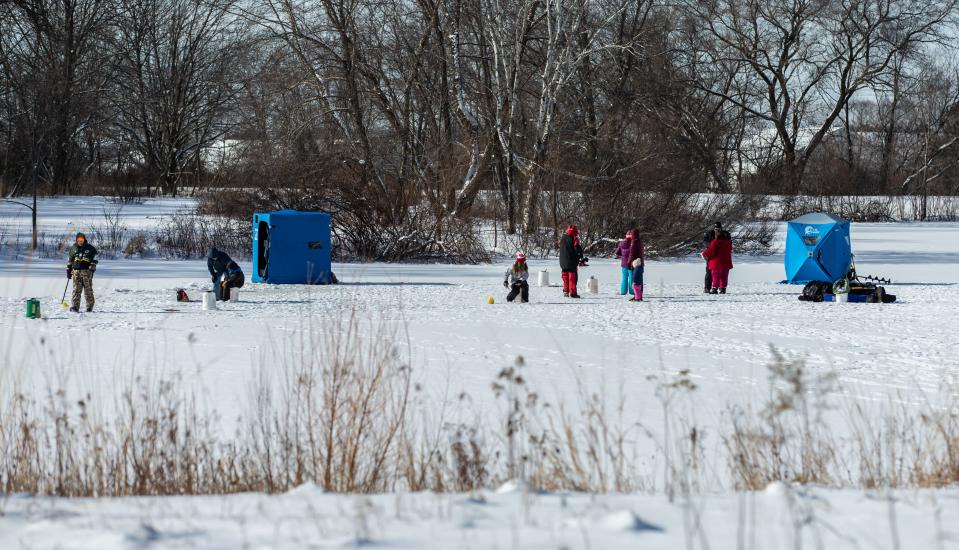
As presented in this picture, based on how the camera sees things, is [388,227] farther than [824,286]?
Yes

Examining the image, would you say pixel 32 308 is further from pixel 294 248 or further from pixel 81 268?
pixel 294 248

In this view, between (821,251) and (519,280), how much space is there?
8923 mm

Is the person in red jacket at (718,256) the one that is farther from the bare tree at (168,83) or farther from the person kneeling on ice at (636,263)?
the bare tree at (168,83)

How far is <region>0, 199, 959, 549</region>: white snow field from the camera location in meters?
4.61

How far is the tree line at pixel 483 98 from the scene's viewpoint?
3541 centimetres

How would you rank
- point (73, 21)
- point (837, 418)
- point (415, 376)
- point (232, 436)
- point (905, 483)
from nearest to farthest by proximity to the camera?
1. point (905, 483)
2. point (232, 436)
3. point (837, 418)
4. point (415, 376)
5. point (73, 21)

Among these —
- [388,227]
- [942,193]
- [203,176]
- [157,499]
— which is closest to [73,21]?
[203,176]

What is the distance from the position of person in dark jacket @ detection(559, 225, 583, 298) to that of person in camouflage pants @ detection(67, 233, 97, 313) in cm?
835

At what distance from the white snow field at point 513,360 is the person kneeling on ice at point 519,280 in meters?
0.55

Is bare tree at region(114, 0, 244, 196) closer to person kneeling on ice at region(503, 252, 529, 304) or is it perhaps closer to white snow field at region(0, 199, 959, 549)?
white snow field at region(0, 199, 959, 549)

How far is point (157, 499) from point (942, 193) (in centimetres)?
6959

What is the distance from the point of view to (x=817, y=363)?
13.0m

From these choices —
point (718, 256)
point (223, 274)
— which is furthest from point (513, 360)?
point (718, 256)

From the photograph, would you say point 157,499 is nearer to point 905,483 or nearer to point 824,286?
point 905,483
